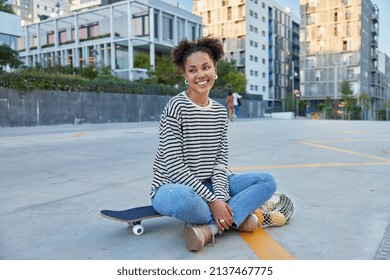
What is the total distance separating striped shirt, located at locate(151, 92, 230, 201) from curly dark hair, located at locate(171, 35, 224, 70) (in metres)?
0.22

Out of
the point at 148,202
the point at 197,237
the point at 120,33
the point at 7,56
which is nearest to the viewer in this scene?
the point at 197,237

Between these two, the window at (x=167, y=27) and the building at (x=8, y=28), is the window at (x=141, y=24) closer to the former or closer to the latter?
the window at (x=167, y=27)

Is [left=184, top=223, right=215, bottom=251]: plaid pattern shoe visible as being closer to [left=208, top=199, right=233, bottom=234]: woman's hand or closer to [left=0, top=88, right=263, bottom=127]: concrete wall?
[left=208, top=199, right=233, bottom=234]: woman's hand

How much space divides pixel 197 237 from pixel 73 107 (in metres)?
14.2

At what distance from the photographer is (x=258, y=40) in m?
50.8

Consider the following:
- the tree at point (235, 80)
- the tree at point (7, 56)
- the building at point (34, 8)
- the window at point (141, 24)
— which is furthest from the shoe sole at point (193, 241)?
the building at point (34, 8)

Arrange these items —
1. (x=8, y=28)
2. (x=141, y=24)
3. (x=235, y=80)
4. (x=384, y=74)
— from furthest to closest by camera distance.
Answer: (x=235, y=80) → (x=141, y=24) → (x=8, y=28) → (x=384, y=74)

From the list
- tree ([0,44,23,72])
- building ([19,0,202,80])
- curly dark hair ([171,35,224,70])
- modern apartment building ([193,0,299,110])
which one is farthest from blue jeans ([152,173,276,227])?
modern apartment building ([193,0,299,110])

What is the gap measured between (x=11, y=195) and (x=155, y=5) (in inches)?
1104

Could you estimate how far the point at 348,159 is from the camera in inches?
195

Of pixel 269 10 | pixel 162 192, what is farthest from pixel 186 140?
pixel 269 10

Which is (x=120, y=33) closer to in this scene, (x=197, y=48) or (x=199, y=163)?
(x=197, y=48)

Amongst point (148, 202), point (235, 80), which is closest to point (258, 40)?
point (235, 80)

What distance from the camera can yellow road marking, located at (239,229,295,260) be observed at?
172 cm
